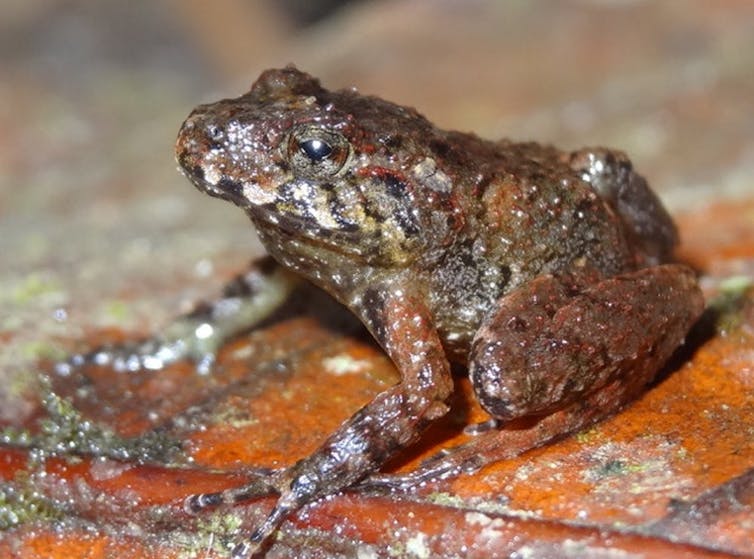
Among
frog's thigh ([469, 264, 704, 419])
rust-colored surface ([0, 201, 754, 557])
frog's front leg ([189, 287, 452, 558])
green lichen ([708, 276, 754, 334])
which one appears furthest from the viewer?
green lichen ([708, 276, 754, 334])

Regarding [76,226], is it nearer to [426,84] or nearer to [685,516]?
[426,84]

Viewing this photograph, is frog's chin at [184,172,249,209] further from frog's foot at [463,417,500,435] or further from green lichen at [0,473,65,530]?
green lichen at [0,473,65,530]

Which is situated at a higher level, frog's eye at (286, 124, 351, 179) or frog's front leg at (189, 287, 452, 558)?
frog's eye at (286, 124, 351, 179)

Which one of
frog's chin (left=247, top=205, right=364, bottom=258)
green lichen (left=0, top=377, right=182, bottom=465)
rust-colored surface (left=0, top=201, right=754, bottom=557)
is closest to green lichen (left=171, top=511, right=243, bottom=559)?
rust-colored surface (left=0, top=201, right=754, bottom=557)

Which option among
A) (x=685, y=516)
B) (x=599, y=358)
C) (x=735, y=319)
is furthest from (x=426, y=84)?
(x=685, y=516)

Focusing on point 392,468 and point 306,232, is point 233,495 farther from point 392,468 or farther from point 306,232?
Answer: point 306,232

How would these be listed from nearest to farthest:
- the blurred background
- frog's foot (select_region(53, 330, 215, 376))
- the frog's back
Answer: the frog's back, frog's foot (select_region(53, 330, 215, 376)), the blurred background

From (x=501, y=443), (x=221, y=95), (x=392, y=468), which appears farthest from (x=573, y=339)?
(x=221, y=95)
